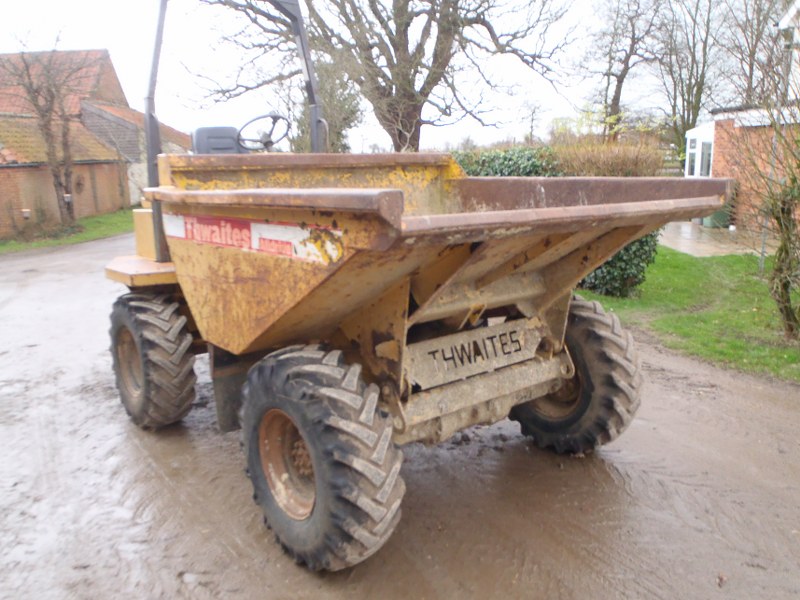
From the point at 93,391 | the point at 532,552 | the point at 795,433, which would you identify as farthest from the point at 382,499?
the point at 93,391

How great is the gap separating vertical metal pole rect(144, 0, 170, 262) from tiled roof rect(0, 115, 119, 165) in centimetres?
1647

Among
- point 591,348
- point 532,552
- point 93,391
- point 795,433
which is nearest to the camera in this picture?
point 532,552

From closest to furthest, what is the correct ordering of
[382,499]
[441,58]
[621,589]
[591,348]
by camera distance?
[382,499], [621,589], [591,348], [441,58]

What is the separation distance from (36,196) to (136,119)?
451 inches

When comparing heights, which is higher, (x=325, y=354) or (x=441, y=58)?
(x=441, y=58)

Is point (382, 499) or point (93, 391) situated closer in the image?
point (382, 499)

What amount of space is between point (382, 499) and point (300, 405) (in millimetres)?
498

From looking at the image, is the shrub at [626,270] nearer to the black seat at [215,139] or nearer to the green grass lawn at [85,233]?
the black seat at [215,139]

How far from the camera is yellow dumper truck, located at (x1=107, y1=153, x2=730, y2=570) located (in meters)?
2.54

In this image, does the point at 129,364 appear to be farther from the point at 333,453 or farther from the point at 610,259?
the point at 610,259

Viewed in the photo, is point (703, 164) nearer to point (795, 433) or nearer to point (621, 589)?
point (795, 433)

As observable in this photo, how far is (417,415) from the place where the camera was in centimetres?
317

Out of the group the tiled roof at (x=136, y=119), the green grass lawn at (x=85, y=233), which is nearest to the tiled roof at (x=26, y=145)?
the green grass lawn at (x=85, y=233)

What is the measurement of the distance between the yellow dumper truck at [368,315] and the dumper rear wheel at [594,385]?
1 centimetres
